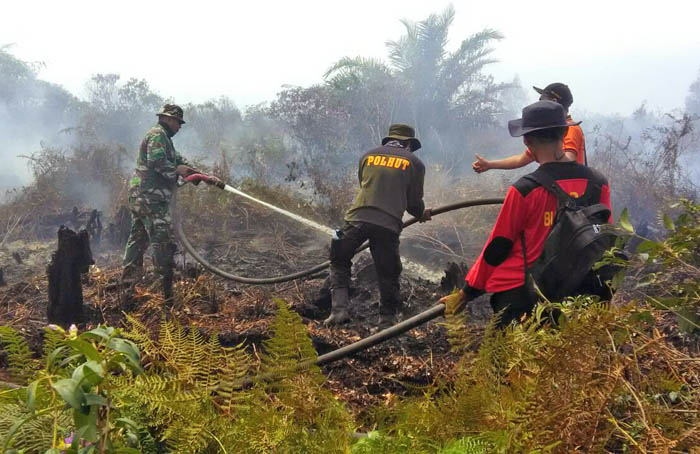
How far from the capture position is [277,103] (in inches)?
802

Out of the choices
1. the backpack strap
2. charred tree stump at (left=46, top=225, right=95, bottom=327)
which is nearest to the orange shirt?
the backpack strap

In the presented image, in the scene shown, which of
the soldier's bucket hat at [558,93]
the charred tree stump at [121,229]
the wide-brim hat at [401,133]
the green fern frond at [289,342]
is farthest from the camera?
the charred tree stump at [121,229]

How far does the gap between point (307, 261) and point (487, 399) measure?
8.07 meters

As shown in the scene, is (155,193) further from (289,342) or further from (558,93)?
(289,342)

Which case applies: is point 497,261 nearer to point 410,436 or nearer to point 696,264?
point 696,264

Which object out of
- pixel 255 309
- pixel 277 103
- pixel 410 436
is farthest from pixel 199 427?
pixel 277 103

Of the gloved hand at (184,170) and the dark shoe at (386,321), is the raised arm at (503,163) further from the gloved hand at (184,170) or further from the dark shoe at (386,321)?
the gloved hand at (184,170)

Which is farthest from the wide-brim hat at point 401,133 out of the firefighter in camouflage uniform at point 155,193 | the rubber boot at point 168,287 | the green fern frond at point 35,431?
the green fern frond at point 35,431

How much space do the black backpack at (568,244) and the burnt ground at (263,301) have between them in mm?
701

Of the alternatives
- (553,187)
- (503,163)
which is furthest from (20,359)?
(503,163)

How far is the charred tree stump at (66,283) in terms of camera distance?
18.7ft

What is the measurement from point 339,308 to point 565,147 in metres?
2.75

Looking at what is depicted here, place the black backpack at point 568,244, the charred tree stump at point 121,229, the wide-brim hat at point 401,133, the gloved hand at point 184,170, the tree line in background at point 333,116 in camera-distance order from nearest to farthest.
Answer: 1. the black backpack at point 568,244
2. the wide-brim hat at point 401,133
3. the gloved hand at point 184,170
4. the charred tree stump at point 121,229
5. the tree line in background at point 333,116

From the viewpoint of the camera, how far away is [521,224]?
3.08 meters
